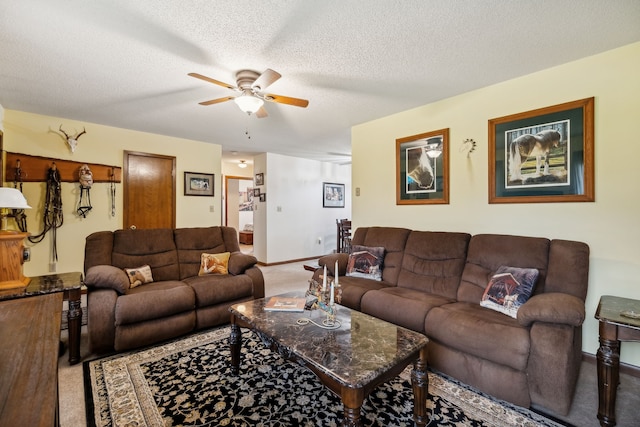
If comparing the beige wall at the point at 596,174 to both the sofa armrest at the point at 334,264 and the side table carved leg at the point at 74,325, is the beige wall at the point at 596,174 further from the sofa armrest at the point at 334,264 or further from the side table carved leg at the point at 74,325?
the side table carved leg at the point at 74,325

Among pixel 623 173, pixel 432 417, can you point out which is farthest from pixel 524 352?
pixel 623 173

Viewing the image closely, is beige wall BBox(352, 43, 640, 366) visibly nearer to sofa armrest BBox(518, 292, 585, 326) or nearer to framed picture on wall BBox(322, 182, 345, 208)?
sofa armrest BBox(518, 292, 585, 326)

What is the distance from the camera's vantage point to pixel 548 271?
2113 millimetres

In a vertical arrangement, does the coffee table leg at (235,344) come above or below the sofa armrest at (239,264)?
below

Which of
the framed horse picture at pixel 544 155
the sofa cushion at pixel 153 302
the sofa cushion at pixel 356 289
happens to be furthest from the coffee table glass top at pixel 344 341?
the framed horse picture at pixel 544 155

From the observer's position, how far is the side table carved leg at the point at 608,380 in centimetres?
154

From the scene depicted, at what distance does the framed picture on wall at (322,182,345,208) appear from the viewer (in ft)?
22.7

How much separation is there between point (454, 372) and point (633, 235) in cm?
165

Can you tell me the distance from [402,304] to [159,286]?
85.5 inches

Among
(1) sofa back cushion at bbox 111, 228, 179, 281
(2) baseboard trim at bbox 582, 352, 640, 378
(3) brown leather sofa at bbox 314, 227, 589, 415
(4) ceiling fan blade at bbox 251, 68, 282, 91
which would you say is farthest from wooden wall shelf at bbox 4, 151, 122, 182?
(2) baseboard trim at bbox 582, 352, 640, 378

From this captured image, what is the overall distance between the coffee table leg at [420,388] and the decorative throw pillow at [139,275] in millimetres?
2512

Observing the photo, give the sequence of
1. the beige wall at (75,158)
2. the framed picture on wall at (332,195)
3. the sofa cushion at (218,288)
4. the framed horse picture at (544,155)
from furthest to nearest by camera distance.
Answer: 1. the framed picture on wall at (332,195)
2. the beige wall at (75,158)
3. the sofa cushion at (218,288)
4. the framed horse picture at (544,155)

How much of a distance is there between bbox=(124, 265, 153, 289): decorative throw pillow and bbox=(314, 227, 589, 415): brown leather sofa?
1.85 metres

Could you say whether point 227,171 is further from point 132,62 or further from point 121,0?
point 121,0
